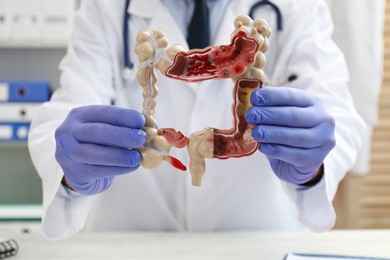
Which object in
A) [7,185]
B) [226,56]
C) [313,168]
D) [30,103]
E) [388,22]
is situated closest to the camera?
[226,56]

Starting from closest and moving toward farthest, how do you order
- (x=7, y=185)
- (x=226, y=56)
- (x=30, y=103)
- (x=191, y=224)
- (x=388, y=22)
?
(x=226, y=56)
(x=191, y=224)
(x=30, y=103)
(x=7, y=185)
(x=388, y=22)

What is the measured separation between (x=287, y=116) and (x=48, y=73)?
1.57 meters

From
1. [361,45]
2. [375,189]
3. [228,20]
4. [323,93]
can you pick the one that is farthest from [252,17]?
[375,189]

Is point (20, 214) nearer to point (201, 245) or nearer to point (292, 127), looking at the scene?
point (201, 245)

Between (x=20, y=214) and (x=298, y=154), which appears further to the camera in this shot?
(x=20, y=214)

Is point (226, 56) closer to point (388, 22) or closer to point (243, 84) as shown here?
point (243, 84)

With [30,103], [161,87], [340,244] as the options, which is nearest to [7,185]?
[30,103]

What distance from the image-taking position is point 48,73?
2230mm

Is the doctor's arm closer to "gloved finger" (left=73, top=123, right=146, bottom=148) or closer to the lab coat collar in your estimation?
"gloved finger" (left=73, top=123, right=146, bottom=148)

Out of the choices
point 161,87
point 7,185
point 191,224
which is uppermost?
point 161,87

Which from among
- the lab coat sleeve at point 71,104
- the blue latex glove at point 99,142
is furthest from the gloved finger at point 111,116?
the lab coat sleeve at point 71,104

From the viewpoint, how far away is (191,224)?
1.27 meters

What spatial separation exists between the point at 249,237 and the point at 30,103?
1.17 meters

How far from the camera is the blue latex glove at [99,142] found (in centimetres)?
86
